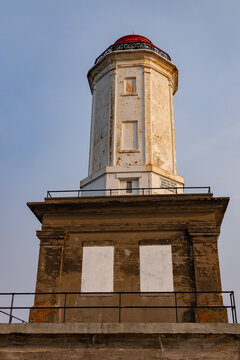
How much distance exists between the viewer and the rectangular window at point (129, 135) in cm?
2022

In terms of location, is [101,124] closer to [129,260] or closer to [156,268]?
[129,260]

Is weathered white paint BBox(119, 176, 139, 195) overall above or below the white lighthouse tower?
below

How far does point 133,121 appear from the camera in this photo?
813 inches

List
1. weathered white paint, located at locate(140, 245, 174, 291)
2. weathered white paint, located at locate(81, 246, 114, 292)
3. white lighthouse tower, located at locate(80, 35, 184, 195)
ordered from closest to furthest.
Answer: weathered white paint, located at locate(140, 245, 174, 291), weathered white paint, located at locate(81, 246, 114, 292), white lighthouse tower, located at locate(80, 35, 184, 195)

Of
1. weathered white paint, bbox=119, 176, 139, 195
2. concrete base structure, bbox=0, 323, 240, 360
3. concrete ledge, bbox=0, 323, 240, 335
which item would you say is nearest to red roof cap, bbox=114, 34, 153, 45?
weathered white paint, bbox=119, 176, 139, 195

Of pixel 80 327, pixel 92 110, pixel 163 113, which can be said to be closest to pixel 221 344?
pixel 80 327

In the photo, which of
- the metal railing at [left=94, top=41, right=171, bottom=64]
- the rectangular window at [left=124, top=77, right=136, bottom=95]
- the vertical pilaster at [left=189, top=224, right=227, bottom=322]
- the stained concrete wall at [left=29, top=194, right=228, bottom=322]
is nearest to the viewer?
the vertical pilaster at [left=189, top=224, right=227, bottom=322]

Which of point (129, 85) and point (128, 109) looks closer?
point (128, 109)

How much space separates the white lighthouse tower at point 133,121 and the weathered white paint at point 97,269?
2.90 m

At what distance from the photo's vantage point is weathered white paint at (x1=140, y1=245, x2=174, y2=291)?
16.3 metres

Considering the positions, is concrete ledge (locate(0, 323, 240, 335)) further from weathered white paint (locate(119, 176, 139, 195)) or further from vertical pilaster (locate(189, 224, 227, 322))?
weathered white paint (locate(119, 176, 139, 195))

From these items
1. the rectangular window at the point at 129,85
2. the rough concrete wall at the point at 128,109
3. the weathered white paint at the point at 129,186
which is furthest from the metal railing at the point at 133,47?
the weathered white paint at the point at 129,186

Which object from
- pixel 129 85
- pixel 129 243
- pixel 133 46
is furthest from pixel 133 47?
pixel 129 243

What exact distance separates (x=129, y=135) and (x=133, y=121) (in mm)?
749
